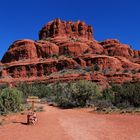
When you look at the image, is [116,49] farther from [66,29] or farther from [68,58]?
[66,29]

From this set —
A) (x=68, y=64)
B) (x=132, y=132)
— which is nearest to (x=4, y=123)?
(x=132, y=132)

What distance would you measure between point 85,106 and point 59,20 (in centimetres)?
7927

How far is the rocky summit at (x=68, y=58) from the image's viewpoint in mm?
70562

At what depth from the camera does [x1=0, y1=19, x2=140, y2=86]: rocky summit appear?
70562mm

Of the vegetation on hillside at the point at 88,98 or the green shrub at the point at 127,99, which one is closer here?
the vegetation on hillside at the point at 88,98

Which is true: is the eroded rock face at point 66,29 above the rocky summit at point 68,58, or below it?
above

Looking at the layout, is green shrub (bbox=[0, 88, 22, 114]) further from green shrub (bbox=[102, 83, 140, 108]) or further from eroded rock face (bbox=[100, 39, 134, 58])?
eroded rock face (bbox=[100, 39, 134, 58])

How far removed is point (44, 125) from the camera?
1709 centimetres

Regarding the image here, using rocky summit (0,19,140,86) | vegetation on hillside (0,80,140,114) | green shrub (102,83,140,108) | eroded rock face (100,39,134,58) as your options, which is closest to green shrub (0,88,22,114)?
vegetation on hillside (0,80,140,114)

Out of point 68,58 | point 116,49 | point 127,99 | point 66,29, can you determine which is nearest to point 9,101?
point 127,99

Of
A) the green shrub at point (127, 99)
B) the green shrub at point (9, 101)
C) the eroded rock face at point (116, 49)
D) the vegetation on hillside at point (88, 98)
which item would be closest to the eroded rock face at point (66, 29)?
the eroded rock face at point (116, 49)

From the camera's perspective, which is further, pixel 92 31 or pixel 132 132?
pixel 92 31

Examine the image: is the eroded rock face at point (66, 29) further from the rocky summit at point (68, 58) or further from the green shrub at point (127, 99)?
the green shrub at point (127, 99)

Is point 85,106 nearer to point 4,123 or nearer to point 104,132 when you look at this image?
point 4,123
